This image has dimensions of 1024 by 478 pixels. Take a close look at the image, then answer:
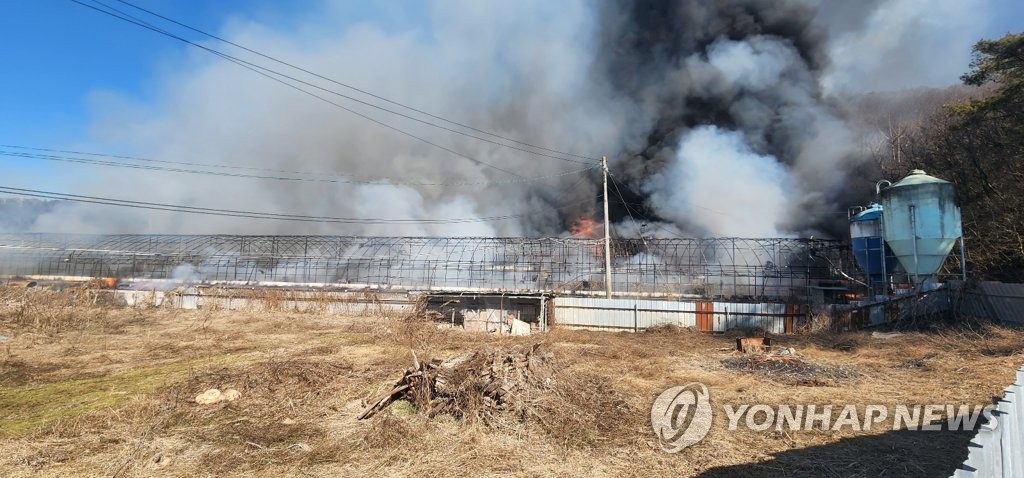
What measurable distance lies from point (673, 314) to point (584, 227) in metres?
23.9

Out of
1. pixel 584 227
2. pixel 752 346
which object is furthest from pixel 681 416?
pixel 584 227

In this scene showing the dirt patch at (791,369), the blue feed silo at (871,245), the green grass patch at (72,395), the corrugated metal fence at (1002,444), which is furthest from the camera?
the blue feed silo at (871,245)

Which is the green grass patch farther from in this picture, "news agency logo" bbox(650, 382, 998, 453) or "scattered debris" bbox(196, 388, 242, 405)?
"news agency logo" bbox(650, 382, 998, 453)

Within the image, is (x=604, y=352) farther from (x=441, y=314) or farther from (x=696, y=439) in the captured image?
(x=441, y=314)

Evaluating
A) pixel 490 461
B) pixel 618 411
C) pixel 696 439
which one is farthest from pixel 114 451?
pixel 696 439

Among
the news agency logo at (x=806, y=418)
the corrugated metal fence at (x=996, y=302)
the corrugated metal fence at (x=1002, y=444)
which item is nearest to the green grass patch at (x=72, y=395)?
the news agency logo at (x=806, y=418)

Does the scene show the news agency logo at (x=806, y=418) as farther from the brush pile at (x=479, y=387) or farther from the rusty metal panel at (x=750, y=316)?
the rusty metal panel at (x=750, y=316)

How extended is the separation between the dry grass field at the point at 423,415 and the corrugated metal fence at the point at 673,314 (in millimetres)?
4349

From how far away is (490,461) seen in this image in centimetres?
574

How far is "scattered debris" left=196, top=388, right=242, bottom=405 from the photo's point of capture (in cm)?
821

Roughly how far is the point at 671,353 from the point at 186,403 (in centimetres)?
1154

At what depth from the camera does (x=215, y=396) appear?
8.34 m

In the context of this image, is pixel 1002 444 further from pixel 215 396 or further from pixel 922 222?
pixel 922 222

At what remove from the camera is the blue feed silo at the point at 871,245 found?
21812 mm
